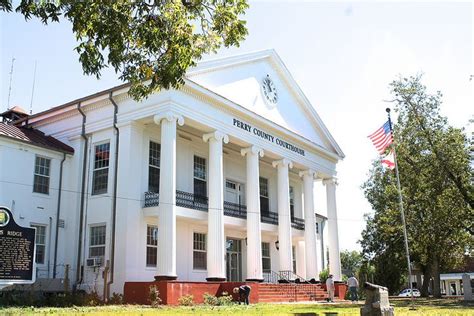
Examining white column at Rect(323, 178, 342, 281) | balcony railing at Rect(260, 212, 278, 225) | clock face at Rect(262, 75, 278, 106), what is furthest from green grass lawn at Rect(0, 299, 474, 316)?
white column at Rect(323, 178, 342, 281)

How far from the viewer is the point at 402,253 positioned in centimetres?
4672

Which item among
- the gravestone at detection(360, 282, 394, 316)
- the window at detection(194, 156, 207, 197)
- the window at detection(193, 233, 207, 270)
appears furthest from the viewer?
the window at detection(194, 156, 207, 197)

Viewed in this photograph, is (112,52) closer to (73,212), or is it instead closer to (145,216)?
(145,216)

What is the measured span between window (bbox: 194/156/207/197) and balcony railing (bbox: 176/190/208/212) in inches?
26.8

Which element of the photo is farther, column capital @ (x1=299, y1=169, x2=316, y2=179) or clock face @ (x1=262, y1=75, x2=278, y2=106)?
column capital @ (x1=299, y1=169, x2=316, y2=179)

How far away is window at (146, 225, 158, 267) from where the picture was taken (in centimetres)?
2244

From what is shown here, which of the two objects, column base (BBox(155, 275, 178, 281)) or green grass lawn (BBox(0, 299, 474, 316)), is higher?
column base (BBox(155, 275, 178, 281))

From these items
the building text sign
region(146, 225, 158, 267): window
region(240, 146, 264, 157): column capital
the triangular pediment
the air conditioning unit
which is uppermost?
the triangular pediment

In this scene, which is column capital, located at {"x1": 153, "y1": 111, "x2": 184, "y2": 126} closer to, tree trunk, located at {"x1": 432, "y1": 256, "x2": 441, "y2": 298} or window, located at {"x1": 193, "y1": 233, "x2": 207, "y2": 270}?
window, located at {"x1": 193, "y1": 233, "x2": 207, "y2": 270}

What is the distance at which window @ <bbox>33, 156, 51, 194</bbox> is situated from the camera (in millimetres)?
22703

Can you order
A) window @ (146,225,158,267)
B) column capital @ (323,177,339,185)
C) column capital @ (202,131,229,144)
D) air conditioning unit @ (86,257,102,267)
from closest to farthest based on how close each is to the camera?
air conditioning unit @ (86,257,102,267), window @ (146,225,158,267), column capital @ (202,131,229,144), column capital @ (323,177,339,185)

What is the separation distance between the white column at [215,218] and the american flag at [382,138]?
7412mm

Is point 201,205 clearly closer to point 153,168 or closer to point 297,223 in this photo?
point 153,168

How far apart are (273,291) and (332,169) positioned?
1217cm
